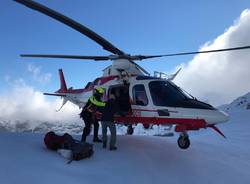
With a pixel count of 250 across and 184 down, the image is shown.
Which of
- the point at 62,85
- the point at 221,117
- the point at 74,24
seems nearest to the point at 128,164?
the point at 221,117

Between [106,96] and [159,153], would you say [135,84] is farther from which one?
[159,153]

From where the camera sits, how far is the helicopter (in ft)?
34.2

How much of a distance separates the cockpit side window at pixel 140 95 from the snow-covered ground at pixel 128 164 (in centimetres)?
167

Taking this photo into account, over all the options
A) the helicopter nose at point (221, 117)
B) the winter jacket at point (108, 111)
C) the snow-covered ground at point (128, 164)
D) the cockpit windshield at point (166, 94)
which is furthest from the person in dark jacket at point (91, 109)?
the helicopter nose at point (221, 117)

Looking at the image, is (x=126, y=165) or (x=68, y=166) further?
(x=126, y=165)

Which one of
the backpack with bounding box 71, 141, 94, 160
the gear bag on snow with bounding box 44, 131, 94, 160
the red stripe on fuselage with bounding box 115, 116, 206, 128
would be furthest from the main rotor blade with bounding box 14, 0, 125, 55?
the backpack with bounding box 71, 141, 94, 160

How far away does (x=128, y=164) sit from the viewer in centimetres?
968

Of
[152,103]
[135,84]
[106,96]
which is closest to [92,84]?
[106,96]

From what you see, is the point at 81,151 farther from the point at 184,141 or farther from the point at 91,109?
the point at 184,141

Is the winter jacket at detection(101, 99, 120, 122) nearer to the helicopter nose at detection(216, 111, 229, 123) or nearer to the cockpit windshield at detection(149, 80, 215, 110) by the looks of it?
the cockpit windshield at detection(149, 80, 215, 110)

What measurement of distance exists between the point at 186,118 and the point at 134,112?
2155 millimetres

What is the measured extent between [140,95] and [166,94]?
1138mm

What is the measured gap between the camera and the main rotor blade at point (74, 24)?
953 cm

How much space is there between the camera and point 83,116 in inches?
447
